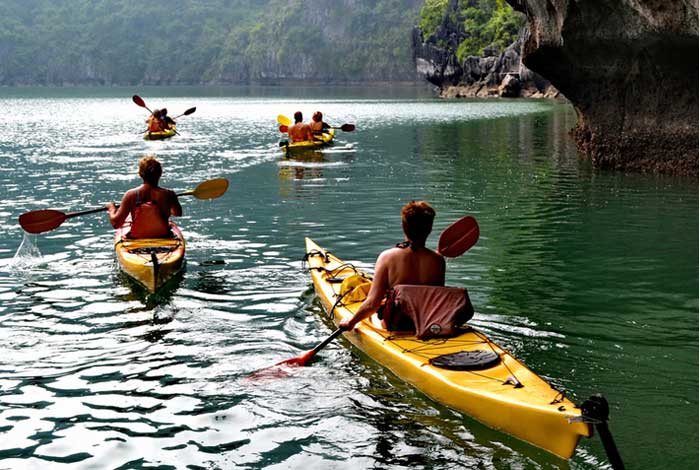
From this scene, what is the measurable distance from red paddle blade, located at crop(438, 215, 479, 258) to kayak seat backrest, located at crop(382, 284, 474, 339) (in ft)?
2.39

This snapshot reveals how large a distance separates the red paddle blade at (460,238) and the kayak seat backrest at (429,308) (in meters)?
0.73

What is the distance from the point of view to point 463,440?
6273 mm

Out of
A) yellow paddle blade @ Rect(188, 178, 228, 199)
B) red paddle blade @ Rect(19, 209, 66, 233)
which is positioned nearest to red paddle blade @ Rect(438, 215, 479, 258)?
yellow paddle blade @ Rect(188, 178, 228, 199)

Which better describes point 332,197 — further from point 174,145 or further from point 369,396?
point 174,145

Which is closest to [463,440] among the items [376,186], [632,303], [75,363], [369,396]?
[369,396]

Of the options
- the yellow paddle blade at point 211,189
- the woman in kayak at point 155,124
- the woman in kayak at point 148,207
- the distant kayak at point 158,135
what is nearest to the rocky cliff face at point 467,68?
the distant kayak at point 158,135

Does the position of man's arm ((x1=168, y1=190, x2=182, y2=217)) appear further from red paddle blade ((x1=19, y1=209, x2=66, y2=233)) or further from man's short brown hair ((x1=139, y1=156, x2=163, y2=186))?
red paddle blade ((x1=19, y1=209, x2=66, y2=233))

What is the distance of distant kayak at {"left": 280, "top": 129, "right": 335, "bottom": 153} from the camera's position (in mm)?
26747

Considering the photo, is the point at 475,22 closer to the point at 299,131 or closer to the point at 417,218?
the point at 299,131

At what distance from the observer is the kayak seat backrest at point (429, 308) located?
732cm

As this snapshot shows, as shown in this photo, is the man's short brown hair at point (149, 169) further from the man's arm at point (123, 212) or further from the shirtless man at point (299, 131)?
the shirtless man at point (299, 131)

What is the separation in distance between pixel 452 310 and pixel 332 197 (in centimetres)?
1109

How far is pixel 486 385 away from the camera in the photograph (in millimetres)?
6312

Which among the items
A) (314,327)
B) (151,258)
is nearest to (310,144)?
(151,258)
